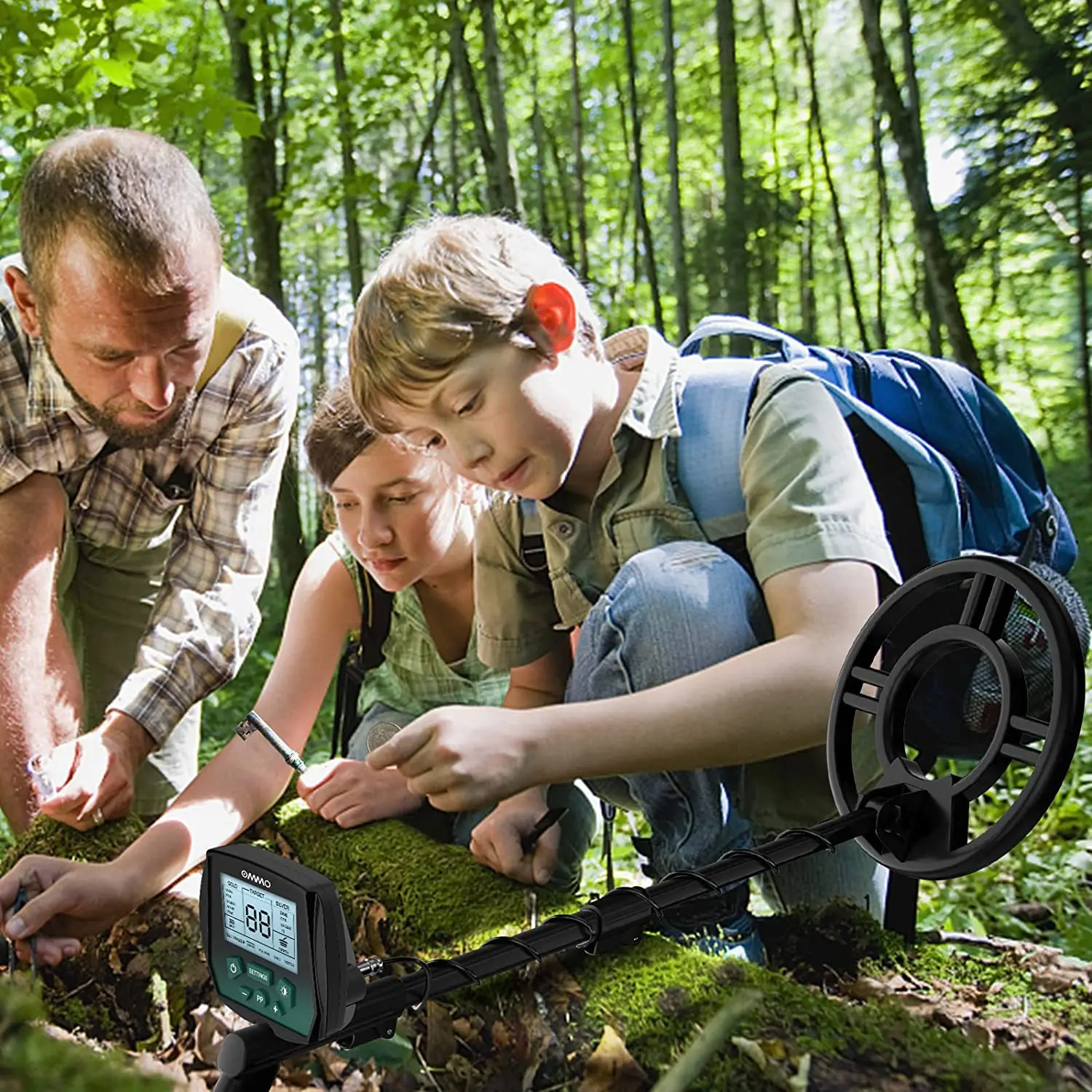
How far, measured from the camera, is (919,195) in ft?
15.5

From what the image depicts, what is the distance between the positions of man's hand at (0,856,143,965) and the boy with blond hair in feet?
1.73

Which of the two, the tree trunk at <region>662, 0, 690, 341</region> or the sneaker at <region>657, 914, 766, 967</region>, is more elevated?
the tree trunk at <region>662, 0, 690, 341</region>

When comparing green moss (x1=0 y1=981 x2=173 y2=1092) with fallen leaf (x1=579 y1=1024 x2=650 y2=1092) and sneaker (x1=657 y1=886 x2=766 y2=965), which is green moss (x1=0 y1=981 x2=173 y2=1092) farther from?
sneaker (x1=657 y1=886 x2=766 y2=965)

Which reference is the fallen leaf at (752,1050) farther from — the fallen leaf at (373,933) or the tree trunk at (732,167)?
the tree trunk at (732,167)

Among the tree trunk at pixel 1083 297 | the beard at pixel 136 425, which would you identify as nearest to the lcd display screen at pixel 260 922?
the beard at pixel 136 425

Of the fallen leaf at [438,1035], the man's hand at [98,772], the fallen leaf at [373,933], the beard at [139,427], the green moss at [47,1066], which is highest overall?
the beard at [139,427]

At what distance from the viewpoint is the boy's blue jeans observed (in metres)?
1.39

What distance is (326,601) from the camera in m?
2.05

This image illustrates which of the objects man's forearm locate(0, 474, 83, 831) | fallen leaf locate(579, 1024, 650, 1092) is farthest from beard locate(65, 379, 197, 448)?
fallen leaf locate(579, 1024, 650, 1092)

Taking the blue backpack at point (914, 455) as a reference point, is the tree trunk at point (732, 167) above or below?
above

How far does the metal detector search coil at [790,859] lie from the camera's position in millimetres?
666

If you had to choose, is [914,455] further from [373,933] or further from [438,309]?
[373,933]

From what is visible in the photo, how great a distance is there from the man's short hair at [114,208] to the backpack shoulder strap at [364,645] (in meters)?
0.61

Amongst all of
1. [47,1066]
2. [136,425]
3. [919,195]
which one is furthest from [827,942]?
[919,195]
